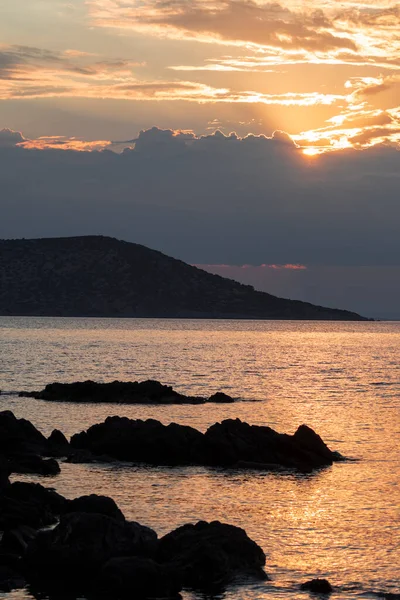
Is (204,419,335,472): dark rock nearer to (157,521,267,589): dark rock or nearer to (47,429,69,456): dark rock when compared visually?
(47,429,69,456): dark rock

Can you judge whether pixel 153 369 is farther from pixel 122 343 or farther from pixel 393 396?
pixel 122 343

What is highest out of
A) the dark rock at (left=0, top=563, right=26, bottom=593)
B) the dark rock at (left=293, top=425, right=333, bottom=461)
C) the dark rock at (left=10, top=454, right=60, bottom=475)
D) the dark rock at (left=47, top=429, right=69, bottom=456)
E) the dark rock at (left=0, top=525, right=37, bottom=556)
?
the dark rock at (left=293, top=425, right=333, bottom=461)

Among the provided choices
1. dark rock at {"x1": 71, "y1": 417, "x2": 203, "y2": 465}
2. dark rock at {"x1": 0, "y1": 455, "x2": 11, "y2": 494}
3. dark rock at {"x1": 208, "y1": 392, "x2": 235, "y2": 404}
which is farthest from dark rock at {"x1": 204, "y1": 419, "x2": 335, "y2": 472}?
dark rock at {"x1": 208, "y1": 392, "x2": 235, "y2": 404}

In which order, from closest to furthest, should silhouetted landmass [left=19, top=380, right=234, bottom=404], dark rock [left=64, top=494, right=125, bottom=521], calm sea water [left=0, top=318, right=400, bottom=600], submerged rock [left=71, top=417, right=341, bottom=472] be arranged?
calm sea water [left=0, top=318, right=400, bottom=600] → dark rock [left=64, top=494, right=125, bottom=521] → submerged rock [left=71, top=417, right=341, bottom=472] → silhouetted landmass [left=19, top=380, right=234, bottom=404]

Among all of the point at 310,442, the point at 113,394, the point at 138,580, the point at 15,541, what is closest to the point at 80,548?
the point at 138,580

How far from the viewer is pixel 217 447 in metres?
41.3

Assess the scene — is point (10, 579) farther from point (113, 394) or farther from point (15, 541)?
point (113, 394)

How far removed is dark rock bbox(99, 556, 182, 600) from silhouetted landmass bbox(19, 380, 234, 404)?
1849 inches

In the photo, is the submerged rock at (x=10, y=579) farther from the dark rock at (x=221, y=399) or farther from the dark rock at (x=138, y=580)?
the dark rock at (x=221, y=399)

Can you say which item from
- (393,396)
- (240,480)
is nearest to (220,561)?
(240,480)

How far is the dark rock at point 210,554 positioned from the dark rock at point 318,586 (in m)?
A: 1.33

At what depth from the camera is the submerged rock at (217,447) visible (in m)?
41.3

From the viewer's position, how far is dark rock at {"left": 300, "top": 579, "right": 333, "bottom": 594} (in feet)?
73.9

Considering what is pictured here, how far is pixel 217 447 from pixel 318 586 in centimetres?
1886
